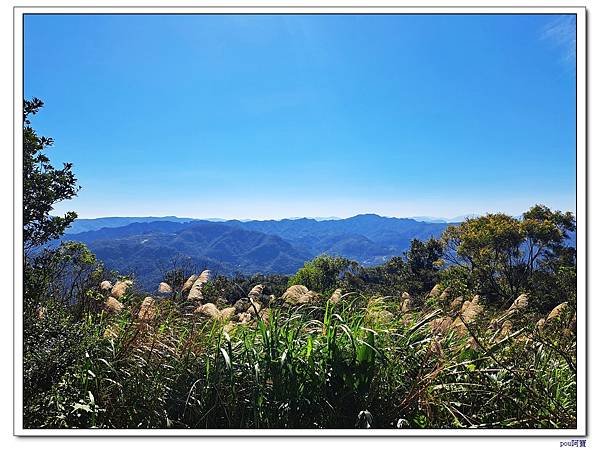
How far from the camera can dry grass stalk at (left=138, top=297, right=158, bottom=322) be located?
3144 mm

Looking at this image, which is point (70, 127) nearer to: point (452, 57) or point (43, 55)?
point (43, 55)

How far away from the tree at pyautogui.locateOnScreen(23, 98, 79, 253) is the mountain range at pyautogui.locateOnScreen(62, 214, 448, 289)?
33cm

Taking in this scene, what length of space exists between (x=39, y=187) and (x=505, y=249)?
4.85 m

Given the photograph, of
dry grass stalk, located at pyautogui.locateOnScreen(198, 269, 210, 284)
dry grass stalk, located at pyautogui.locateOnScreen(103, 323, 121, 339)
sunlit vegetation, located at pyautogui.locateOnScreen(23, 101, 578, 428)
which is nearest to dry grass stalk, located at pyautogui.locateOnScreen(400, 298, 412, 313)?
sunlit vegetation, located at pyautogui.locateOnScreen(23, 101, 578, 428)

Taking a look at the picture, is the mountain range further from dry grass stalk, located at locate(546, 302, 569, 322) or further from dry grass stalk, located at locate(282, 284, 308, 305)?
dry grass stalk, located at locate(546, 302, 569, 322)

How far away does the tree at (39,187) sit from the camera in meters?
3.45

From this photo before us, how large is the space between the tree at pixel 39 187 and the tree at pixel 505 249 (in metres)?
4.04

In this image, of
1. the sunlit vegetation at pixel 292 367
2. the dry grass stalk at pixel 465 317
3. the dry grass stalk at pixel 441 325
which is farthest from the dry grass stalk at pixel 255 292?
the dry grass stalk at pixel 465 317

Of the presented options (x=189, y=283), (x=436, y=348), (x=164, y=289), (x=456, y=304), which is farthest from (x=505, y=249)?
(x=164, y=289)

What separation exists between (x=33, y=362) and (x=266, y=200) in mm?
2569

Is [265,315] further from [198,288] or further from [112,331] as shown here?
[112,331]

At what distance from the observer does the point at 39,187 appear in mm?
3635
